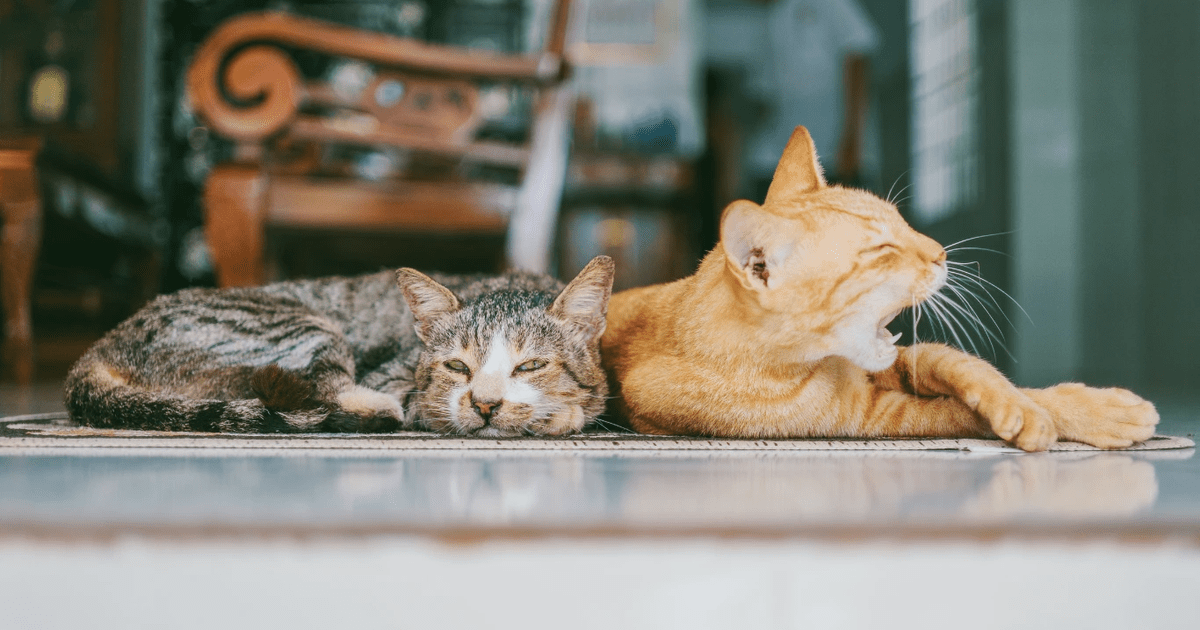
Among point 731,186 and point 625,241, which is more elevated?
point 731,186

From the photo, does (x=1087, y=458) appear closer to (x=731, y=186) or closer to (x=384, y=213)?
(x=384, y=213)

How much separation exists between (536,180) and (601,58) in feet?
11.0

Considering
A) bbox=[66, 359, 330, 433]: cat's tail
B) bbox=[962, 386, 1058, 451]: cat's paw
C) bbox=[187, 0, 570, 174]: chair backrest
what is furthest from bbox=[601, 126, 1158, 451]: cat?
bbox=[187, 0, 570, 174]: chair backrest

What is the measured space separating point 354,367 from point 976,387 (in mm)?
1040

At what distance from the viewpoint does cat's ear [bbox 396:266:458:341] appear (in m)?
1.28

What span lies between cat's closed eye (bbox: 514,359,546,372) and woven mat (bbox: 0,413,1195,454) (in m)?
0.15

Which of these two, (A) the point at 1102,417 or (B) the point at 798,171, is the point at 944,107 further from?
(A) the point at 1102,417

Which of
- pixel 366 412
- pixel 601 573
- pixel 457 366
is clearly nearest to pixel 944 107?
pixel 457 366

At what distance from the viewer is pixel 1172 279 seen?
2902mm

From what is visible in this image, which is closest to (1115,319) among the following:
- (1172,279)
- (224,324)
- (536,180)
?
(1172,279)

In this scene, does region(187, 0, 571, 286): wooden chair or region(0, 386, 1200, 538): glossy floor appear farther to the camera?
region(187, 0, 571, 286): wooden chair

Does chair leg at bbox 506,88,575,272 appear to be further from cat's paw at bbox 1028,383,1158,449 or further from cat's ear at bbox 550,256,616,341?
cat's paw at bbox 1028,383,1158,449

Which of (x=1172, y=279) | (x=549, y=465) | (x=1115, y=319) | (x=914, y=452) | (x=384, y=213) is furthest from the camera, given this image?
(x=1115, y=319)

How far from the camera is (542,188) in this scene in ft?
6.72
